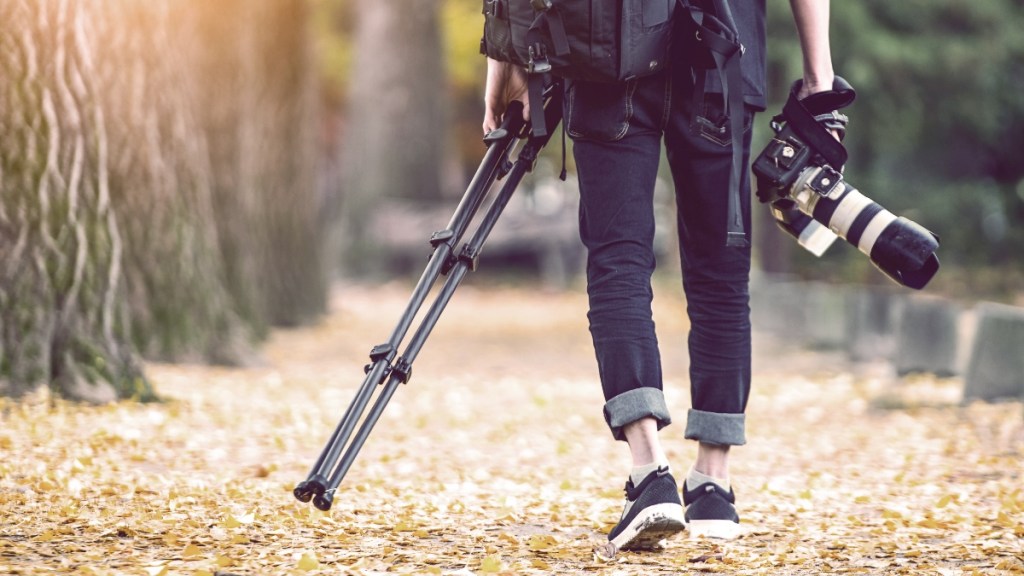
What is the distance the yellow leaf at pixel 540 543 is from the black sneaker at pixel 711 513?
1.22ft

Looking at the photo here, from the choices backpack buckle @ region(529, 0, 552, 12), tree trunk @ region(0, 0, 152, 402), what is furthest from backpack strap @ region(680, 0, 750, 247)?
tree trunk @ region(0, 0, 152, 402)

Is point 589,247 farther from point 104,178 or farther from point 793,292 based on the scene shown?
point 793,292

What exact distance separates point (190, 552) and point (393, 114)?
16045mm

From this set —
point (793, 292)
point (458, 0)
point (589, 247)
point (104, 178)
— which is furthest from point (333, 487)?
point (458, 0)

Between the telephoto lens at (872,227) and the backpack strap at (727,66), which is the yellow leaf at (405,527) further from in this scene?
the telephoto lens at (872,227)

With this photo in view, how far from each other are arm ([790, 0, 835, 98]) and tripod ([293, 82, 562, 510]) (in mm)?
643

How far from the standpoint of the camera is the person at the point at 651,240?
3346 millimetres

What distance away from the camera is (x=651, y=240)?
3.42 m

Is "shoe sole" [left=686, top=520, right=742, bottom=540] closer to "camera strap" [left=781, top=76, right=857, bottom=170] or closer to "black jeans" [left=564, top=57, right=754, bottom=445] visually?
"black jeans" [left=564, top=57, right=754, bottom=445]

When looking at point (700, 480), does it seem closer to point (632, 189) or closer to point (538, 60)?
point (632, 189)

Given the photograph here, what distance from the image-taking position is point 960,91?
16188 millimetres

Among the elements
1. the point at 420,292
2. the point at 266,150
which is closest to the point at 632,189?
the point at 420,292

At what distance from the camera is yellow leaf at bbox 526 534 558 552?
342cm

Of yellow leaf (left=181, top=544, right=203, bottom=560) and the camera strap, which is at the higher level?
the camera strap
